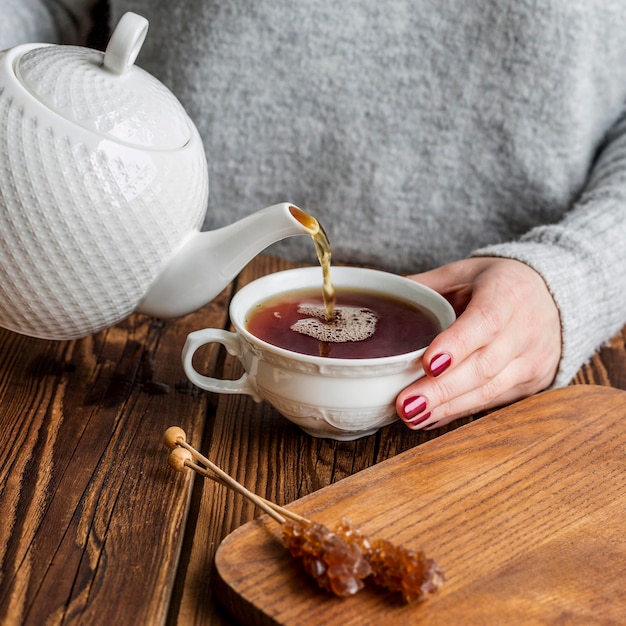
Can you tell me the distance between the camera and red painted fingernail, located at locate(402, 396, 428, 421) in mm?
765

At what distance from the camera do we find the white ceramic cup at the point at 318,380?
0.74 metres

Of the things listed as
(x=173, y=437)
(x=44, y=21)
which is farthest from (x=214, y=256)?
(x=44, y=21)

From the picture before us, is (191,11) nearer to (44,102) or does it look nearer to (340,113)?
(340,113)

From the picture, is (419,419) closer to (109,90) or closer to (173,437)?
(173,437)

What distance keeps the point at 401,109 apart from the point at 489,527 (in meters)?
0.75

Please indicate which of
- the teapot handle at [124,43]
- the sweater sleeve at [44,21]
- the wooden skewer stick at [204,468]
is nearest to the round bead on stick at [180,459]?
the wooden skewer stick at [204,468]

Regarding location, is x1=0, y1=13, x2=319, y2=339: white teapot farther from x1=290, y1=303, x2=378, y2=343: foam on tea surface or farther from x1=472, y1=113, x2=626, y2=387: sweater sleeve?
x1=472, y1=113, x2=626, y2=387: sweater sleeve

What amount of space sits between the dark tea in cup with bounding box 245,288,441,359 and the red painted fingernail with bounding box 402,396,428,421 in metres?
0.05

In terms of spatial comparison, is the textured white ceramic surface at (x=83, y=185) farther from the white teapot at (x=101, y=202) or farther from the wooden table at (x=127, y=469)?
the wooden table at (x=127, y=469)

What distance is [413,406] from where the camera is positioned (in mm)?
768

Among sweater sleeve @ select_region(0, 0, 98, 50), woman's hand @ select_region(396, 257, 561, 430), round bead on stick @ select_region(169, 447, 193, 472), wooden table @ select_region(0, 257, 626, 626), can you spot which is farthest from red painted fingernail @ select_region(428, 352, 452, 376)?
sweater sleeve @ select_region(0, 0, 98, 50)

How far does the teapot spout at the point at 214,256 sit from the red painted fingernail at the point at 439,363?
0.57 feet

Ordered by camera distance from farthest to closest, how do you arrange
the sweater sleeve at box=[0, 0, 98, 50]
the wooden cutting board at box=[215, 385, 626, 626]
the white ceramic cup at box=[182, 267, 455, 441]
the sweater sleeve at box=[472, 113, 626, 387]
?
the sweater sleeve at box=[0, 0, 98, 50]
the sweater sleeve at box=[472, 113, 626, 387]
the white ceramic cup at box=[182, 267, 455, 441]
the wooden cutting board at box=[215, 385, 626, 626]

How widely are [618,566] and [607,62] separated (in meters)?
0.85
